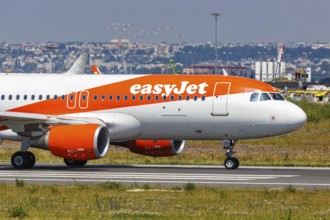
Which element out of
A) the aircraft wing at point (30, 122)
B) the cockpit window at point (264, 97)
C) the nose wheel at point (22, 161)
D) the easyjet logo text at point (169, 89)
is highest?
the easyjet logo text at point (169, 89)

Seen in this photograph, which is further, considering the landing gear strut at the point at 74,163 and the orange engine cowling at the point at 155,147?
the orange engine cowling at the point at 155,147

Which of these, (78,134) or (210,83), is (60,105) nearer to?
(78,134)

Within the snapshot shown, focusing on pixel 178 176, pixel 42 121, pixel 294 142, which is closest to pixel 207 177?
pixel 178 176

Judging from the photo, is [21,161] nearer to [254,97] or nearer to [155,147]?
[155,147]

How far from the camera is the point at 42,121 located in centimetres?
4369

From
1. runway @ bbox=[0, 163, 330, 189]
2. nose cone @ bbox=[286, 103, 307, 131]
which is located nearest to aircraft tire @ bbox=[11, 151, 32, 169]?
runway @ bbox=[0, 163, 330, 189]

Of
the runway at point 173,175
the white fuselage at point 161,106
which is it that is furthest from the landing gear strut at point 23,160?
the white fuselage at point 161,106

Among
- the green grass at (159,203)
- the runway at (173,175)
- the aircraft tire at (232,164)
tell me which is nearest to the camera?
the green grass at (159,203)

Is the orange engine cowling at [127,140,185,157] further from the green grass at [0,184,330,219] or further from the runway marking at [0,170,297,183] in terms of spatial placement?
the green grass at [0,184,330,219]

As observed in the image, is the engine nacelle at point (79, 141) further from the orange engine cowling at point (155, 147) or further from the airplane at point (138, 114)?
the orange engine cowling at point (155, 147)

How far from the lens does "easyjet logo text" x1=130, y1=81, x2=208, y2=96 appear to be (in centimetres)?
4394

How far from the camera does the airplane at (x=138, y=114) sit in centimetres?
4284

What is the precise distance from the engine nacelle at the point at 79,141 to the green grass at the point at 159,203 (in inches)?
291

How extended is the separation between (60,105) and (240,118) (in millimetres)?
7455
